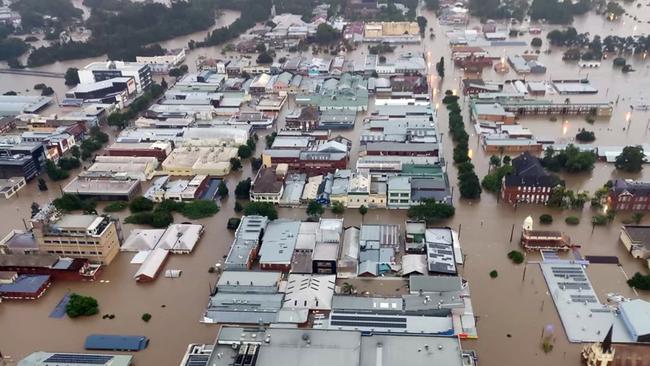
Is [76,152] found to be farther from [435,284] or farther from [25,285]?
[435,284]

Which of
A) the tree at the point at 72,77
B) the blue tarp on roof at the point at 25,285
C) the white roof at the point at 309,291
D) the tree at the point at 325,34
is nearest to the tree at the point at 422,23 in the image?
the tree at the point at 325,34

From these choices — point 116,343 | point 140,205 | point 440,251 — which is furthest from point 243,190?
point 116,343

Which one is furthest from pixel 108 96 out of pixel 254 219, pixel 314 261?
pixel 314 261

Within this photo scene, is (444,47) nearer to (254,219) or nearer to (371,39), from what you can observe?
(371,39)

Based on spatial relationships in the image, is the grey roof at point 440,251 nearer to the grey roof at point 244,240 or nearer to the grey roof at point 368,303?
the grey roof at point 368,303

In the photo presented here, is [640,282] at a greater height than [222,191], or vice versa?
[222,191]

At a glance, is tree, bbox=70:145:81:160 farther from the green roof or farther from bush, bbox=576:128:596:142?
bush, bbox=576:128:596:142
